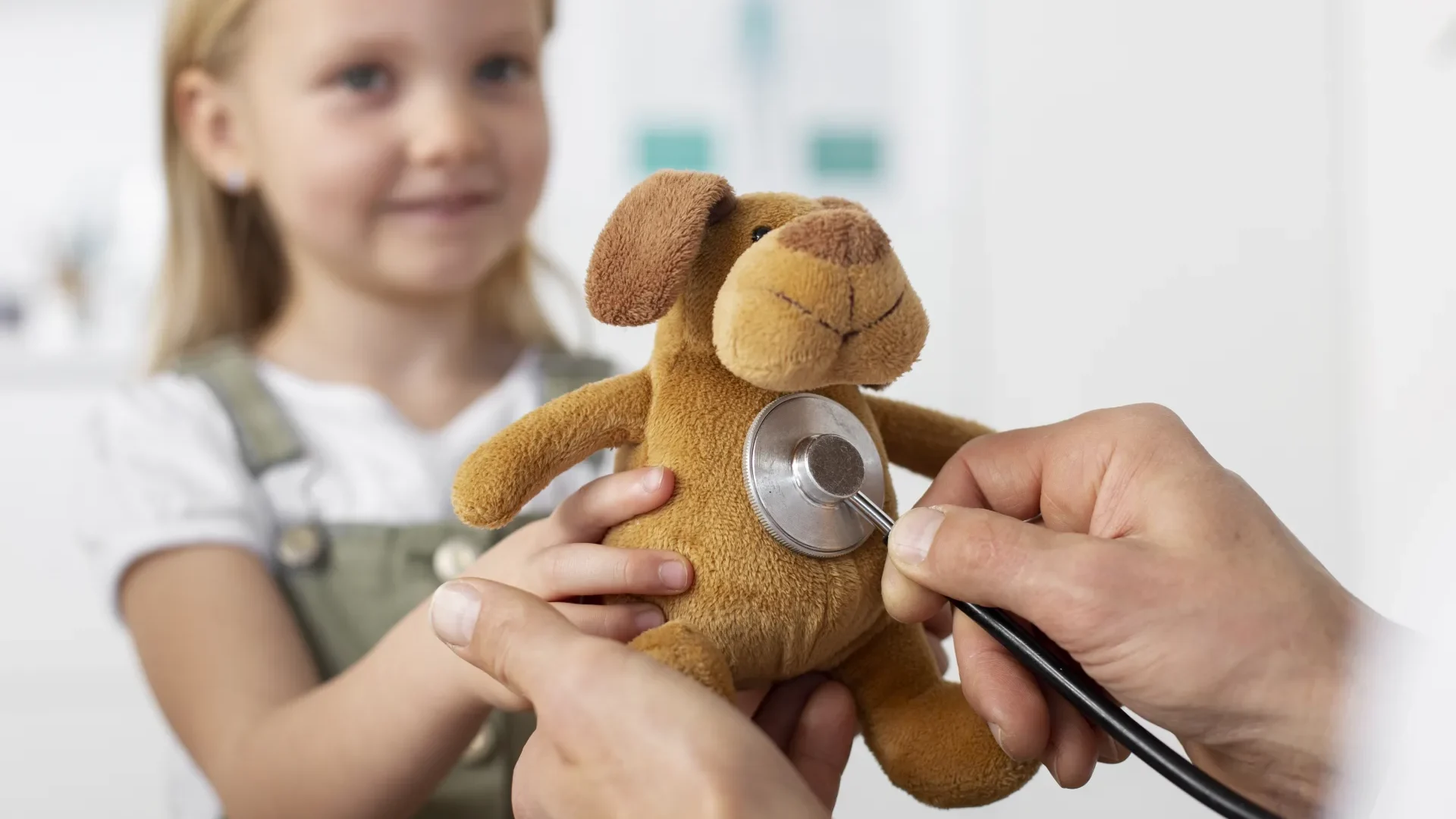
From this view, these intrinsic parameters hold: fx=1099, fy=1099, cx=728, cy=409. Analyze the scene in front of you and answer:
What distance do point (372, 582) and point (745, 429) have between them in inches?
16.2

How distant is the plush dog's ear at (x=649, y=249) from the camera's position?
Answer: 34 centimetres

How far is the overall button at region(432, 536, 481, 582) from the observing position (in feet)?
2.22

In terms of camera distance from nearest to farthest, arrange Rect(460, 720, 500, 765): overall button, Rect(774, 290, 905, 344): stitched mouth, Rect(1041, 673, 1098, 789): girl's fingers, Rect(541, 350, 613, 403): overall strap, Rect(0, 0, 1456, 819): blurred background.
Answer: Rect(774, 290, 905, 344): stitched mouth
Rect(1041, 673, 1098, 789): girl's fingers
Rect(460, 720, 500, 765): overall button
Rect(541, 350, 613, 403): overall strap
Rect(0, 0, 1456, 819): blurred background

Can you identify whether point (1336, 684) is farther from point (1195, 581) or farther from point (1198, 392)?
point (1198, 392)

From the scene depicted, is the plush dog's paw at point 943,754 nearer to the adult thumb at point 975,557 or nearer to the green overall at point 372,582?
the adult thumb at point 975,557

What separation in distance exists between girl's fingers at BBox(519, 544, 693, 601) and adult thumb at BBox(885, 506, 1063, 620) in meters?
0.08

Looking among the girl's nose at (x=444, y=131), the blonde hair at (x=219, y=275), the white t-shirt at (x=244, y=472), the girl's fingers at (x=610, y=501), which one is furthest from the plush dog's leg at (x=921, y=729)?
the blonde hair at (x=219, y=275)

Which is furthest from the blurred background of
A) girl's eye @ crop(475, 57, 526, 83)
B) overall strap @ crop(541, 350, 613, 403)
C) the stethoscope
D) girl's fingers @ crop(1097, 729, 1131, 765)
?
the stethoscope

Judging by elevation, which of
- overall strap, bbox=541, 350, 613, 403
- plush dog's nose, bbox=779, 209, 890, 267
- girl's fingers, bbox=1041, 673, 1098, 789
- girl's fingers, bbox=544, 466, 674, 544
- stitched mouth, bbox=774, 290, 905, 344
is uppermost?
plush dog's nose, bbox=779, 209, 890, 267

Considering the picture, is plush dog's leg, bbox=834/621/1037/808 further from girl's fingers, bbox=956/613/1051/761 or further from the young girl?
the young girl

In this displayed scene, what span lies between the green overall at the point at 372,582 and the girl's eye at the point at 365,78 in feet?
0.73

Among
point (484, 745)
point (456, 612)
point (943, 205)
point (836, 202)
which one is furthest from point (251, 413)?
point (943, 205)

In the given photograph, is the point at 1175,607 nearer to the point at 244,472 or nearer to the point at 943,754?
the point at 943,754

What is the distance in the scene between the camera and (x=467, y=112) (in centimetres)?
68
